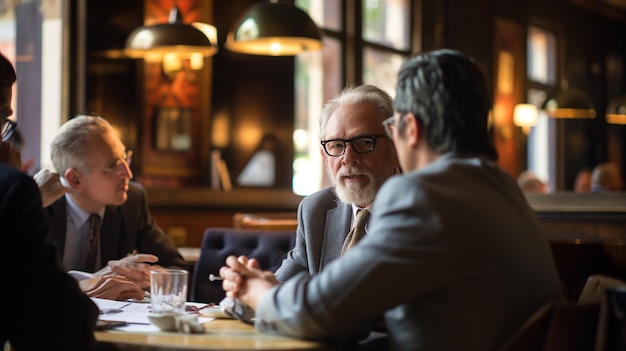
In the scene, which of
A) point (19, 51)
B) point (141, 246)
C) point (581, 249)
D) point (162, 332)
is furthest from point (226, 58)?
point (162, 332)

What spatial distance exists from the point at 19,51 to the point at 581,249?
430 centimetres

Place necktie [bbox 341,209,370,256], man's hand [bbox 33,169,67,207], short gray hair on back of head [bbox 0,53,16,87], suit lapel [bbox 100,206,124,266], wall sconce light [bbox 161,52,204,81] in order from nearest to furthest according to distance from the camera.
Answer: short gray hair on back of head [bbox 0,53,16,87] < necktie [bbox 341,209,370,256] < man's hand [bbox 33,169,67,207] < suit lapel [bbox 100,206,124,266] < wall sconce light [bbox 161,52,204,81]

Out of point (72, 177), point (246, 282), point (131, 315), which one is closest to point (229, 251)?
point (72, 177)

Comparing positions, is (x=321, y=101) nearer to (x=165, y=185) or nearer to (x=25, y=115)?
(x=165, y=185)

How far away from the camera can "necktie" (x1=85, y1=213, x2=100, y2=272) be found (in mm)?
3554

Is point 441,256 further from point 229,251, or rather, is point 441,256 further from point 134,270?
point 229,251

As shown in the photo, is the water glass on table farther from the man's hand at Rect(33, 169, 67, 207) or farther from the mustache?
the man's hand at Rect(33, 169, 67, 207)

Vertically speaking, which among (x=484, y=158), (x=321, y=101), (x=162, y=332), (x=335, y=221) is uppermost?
(x=321, y=101)

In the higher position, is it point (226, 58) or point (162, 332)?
point (226, 58)

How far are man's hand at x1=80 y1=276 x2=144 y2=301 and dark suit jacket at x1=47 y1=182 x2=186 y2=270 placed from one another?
71cm

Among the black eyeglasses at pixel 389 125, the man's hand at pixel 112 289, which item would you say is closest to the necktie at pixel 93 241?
the man's hand at pixel 112 289

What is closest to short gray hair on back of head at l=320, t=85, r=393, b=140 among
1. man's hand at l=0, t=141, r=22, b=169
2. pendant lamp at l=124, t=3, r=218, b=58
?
man's hand at l=0, t=141, r=22, b=169

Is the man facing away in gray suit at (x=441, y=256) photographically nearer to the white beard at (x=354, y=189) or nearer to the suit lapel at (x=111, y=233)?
the white beard at (x=354, y=189)

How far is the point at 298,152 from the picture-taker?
325 inches
